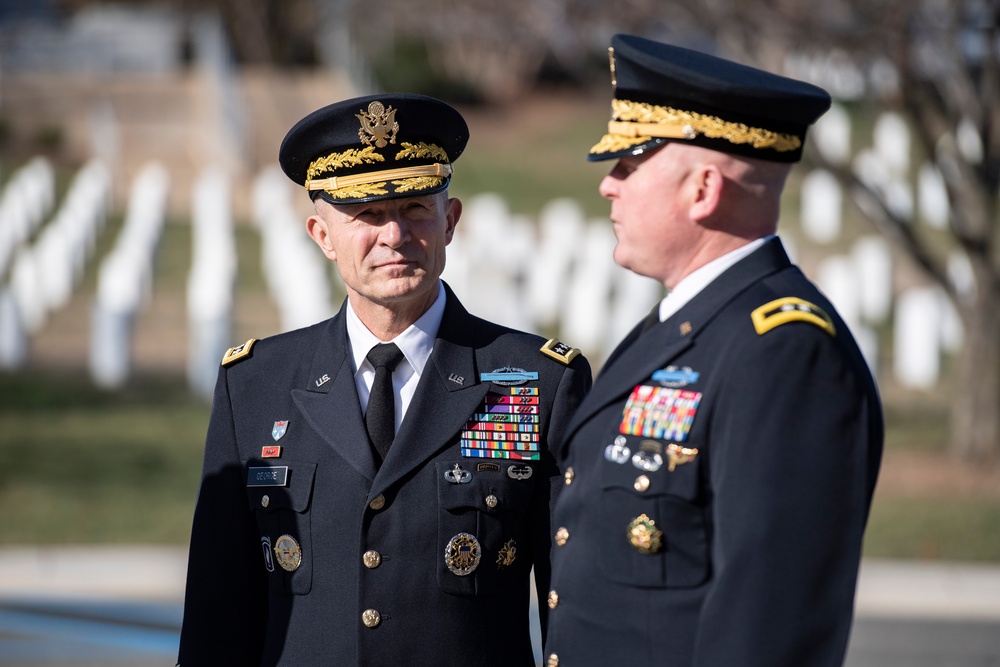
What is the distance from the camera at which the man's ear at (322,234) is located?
3283mm

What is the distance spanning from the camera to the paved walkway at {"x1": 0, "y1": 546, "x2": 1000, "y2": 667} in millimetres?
7418

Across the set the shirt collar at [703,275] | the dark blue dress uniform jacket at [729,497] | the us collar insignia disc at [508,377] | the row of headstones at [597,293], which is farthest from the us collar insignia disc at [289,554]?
the row of headstones at [597,293]

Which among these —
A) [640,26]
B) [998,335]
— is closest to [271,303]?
[640,26]

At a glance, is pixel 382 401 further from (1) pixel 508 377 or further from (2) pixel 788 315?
(2) pixel 788 315

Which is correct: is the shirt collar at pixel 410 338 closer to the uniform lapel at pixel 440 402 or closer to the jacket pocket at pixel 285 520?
the uniform lapel at pixel 440 402

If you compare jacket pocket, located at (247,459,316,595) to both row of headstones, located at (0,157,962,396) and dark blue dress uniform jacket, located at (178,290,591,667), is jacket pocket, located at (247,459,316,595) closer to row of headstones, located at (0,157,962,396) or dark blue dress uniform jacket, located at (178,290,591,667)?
dark blue dress uniform jacket, located at (178,290,591,667)

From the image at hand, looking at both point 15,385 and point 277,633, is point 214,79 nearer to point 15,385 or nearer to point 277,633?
point 15,385

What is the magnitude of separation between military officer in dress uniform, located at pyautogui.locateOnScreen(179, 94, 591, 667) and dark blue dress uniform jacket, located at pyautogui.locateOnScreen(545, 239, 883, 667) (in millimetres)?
518

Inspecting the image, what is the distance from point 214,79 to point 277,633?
34495mm

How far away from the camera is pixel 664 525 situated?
2.42 m

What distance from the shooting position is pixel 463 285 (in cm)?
1531

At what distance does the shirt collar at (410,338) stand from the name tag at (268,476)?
1.01 ft

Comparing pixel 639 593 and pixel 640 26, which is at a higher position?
pixel 640 26

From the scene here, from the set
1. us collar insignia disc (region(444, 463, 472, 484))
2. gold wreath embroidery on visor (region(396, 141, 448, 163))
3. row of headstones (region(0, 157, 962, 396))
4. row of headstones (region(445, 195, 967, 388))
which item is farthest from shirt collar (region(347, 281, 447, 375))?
row of headstones (region(445, 195, 967, 388))
